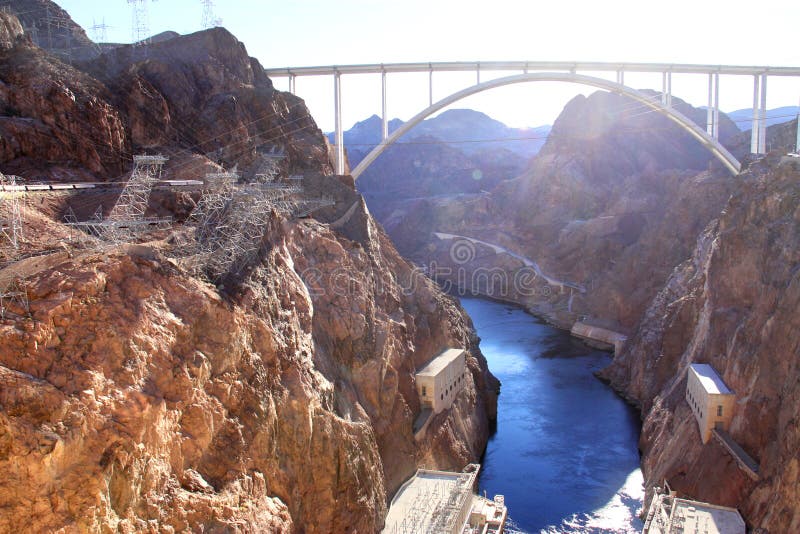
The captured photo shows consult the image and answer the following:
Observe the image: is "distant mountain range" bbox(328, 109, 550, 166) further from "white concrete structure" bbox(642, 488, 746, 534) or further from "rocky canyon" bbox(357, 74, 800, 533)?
"white concrete structure" bbox(642, 488, 746, 534)

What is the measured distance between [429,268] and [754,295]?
58549 mm

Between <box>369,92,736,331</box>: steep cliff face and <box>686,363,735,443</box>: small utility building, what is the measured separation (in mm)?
28378

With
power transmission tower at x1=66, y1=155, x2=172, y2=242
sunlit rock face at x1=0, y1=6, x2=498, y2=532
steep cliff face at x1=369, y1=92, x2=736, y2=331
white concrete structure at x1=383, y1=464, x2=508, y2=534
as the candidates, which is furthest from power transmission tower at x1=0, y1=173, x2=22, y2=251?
steep cliff face at x1=369, y1=92, x2=736, y2=331

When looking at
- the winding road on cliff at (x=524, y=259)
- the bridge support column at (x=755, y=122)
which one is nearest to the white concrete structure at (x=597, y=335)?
the winding road on cliff at (x=524, y=259)

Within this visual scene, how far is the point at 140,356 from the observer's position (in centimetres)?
1644

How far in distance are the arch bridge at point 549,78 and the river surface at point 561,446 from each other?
17655 millimetres

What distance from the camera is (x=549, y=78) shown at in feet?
146

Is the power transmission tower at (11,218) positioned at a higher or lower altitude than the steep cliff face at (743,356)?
higher

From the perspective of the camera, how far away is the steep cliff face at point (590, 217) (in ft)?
212

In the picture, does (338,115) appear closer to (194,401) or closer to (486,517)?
(486,517)

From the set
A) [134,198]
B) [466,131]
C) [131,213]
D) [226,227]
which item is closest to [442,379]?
[226,227]

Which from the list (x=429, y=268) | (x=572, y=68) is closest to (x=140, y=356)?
(x=572, y=68)

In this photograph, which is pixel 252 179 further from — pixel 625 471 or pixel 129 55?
pixel 625 471

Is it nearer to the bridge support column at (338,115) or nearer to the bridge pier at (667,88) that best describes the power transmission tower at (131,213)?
the bridge support column at (338,115)
